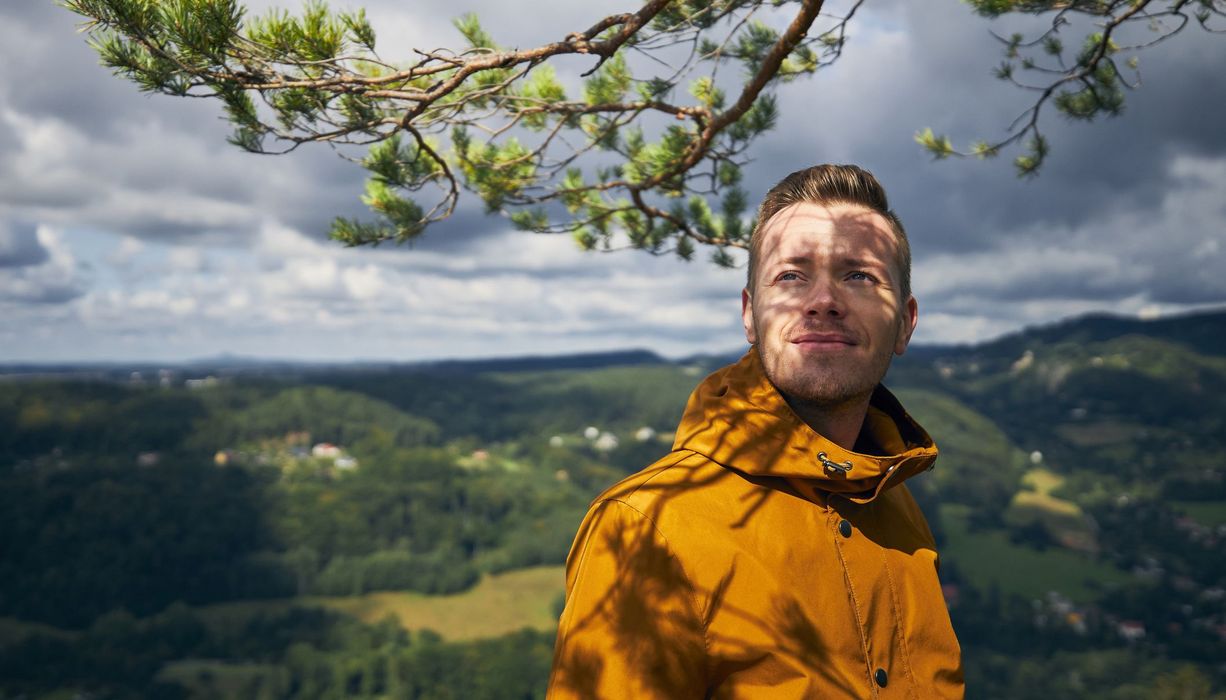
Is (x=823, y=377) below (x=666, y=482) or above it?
above

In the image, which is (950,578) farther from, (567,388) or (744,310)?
(567,388)

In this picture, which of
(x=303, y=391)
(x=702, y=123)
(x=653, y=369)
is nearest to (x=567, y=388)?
(x=653, y=369)

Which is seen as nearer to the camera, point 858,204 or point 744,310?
point 858,204

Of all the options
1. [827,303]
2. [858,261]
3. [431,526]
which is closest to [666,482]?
[827,303]

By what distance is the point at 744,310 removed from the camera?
6.08 feet

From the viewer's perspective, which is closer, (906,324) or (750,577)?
(750,577)

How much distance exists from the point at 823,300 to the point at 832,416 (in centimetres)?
28

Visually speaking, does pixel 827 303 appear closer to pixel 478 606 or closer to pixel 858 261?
pixel 858 261

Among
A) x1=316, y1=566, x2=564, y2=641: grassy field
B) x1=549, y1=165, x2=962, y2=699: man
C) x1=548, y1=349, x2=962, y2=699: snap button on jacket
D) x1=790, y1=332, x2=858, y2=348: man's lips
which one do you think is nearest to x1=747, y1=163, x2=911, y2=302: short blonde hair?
x1=549, y1=165, x2=962, y2=699: man

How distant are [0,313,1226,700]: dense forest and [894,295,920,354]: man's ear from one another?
236 ft

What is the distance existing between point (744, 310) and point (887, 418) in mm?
500

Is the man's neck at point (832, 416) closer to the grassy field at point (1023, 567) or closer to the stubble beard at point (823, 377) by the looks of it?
the stubble beard at point (823, 377)

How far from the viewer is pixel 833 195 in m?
1.69

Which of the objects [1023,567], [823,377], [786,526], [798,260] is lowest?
[1023,567]
